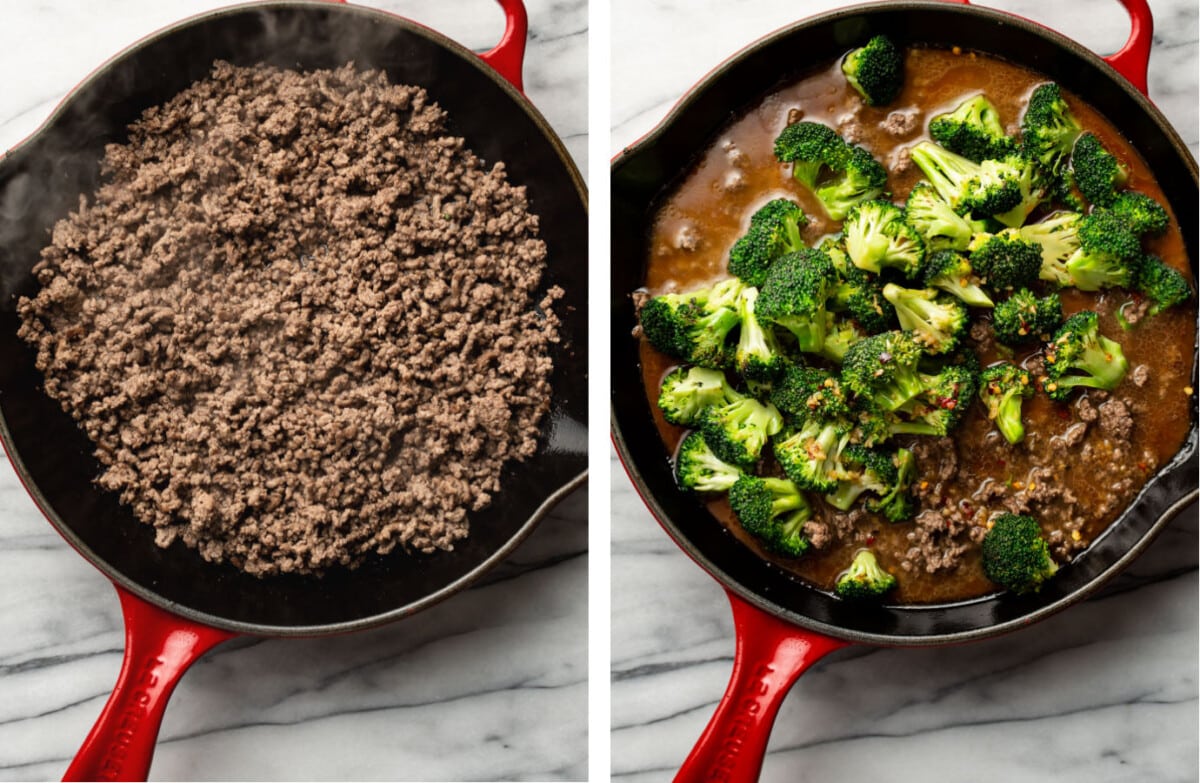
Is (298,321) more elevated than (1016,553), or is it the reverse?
(298,321)

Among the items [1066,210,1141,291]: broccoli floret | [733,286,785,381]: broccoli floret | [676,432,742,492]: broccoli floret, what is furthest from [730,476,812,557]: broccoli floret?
[1066,210,1141,291]: broccoli floret

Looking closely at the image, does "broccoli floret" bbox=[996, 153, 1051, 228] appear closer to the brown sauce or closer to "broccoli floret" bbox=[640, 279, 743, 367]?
the brown sauce

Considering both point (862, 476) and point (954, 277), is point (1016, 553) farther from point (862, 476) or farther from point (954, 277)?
point (954, 277)

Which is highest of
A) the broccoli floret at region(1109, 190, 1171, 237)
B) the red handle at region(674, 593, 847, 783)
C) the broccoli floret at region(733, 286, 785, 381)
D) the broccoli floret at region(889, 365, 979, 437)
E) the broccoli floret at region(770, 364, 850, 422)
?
the broccoli floret at region(1109, 190, 1171, 237)

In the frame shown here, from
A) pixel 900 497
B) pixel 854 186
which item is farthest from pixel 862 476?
pixel 854 186

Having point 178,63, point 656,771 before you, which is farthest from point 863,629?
point 178,63
